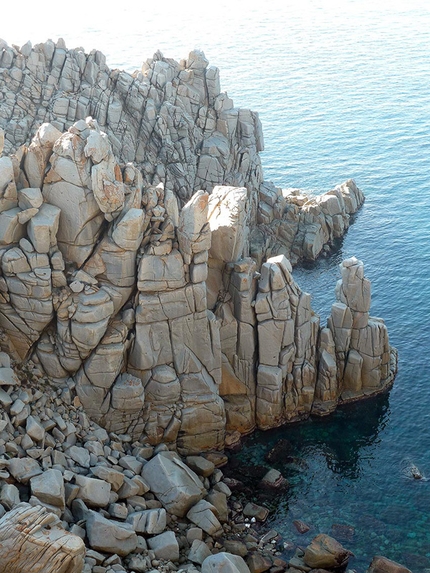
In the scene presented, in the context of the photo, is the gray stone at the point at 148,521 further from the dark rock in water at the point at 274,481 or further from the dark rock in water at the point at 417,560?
the dark rock in water at the point at 417,560

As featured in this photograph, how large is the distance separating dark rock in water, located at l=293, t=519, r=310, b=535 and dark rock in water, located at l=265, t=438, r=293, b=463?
19.1 feet

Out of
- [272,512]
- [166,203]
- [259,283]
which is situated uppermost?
[166,203]

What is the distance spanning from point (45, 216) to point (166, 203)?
→ 738 cm

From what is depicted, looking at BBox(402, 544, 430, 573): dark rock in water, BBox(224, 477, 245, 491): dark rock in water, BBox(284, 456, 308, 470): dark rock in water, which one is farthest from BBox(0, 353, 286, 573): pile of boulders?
BBox(402, 544, 430, 573): dark rock in water

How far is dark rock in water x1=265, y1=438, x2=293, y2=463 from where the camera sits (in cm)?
5200

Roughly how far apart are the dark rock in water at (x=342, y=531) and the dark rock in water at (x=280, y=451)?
6.72 m

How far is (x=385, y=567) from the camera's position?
140ft

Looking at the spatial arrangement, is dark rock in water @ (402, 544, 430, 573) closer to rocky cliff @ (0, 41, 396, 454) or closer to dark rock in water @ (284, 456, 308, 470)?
dark rock in water @ (284, 456, 308, 470)

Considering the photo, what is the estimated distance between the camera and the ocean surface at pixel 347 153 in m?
48.8

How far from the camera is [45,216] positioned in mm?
45125

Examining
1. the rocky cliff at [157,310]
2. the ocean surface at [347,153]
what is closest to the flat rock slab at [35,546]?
the rocky cliff at [157,310]

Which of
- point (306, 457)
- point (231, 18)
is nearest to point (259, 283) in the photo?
point (306, 457)

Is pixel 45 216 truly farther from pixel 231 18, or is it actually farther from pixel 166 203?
pixel 231 18

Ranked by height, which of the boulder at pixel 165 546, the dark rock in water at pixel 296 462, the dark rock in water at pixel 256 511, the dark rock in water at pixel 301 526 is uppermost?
the boulder at pixel 165 546
